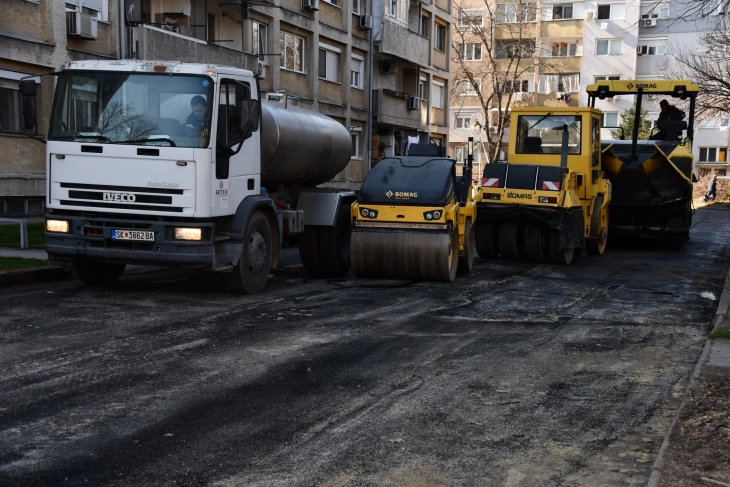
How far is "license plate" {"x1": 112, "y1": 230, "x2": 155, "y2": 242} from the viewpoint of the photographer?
10.5 meters

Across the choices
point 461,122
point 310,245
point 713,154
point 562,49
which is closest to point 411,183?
point 310,245

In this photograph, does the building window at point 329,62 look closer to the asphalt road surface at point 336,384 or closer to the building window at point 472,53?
the asphalt road surface at point 336,384

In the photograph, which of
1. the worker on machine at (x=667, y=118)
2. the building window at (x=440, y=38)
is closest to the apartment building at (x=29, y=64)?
the worker on machine at (x=667, y=118)

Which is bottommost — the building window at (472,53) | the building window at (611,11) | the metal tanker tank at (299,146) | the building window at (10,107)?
the metal tanker tank at (299,146)

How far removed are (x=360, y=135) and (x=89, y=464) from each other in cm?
3212

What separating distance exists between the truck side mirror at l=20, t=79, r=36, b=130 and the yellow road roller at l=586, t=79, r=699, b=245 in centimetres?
1302

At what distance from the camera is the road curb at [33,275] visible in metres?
11.8

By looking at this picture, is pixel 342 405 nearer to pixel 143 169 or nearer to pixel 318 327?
pixel 318 327

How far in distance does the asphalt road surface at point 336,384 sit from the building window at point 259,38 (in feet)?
58.3

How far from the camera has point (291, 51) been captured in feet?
101

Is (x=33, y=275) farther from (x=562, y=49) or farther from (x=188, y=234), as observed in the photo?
(x=562, y=49)

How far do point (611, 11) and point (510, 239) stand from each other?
1918 inches

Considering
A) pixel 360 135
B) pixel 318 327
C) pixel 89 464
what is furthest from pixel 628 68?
pixel 89 464

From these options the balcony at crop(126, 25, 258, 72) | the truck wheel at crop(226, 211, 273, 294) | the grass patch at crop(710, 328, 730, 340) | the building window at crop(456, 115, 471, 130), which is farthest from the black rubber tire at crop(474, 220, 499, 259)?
the building window at crop(456, 115, 471, 130)
